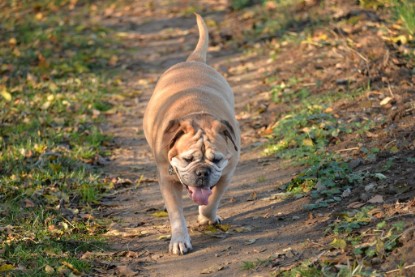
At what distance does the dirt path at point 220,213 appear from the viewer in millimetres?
5566

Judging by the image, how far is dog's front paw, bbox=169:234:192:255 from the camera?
5.78 m

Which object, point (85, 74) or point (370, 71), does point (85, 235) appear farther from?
point (85, 74)

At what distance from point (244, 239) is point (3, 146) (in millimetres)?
3477

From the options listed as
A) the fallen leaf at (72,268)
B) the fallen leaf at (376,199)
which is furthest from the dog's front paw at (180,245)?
the fallen leaf at (376,199)

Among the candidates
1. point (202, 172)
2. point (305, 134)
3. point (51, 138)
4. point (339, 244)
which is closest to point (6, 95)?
point (51, 138)

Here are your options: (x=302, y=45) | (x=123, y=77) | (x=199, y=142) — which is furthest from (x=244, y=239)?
(x=123, y=77)

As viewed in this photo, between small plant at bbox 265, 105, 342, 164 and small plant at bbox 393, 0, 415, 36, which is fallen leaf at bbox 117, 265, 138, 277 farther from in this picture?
small plant at bbox 393, 0, 415, 36

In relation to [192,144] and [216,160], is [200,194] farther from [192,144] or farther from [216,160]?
[192,144]

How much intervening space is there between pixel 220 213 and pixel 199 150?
51.4 inches

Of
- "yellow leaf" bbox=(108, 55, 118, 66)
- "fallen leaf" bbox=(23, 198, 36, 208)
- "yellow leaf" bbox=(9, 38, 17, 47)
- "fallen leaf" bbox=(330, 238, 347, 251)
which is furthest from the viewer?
"yellow leaf" bbox=(9, 38, 17, 47)

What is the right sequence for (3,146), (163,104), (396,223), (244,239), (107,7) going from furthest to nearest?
(107,7) → (3,146) → (163,104) → (244,239) → (396,223)

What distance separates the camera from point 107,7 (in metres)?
17.6

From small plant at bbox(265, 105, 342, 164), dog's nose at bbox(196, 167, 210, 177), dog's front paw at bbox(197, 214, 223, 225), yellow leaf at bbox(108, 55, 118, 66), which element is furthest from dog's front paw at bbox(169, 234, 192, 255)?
yellow leaf at bbox(108, 55, 118, 66)

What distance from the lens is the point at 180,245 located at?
578cm
